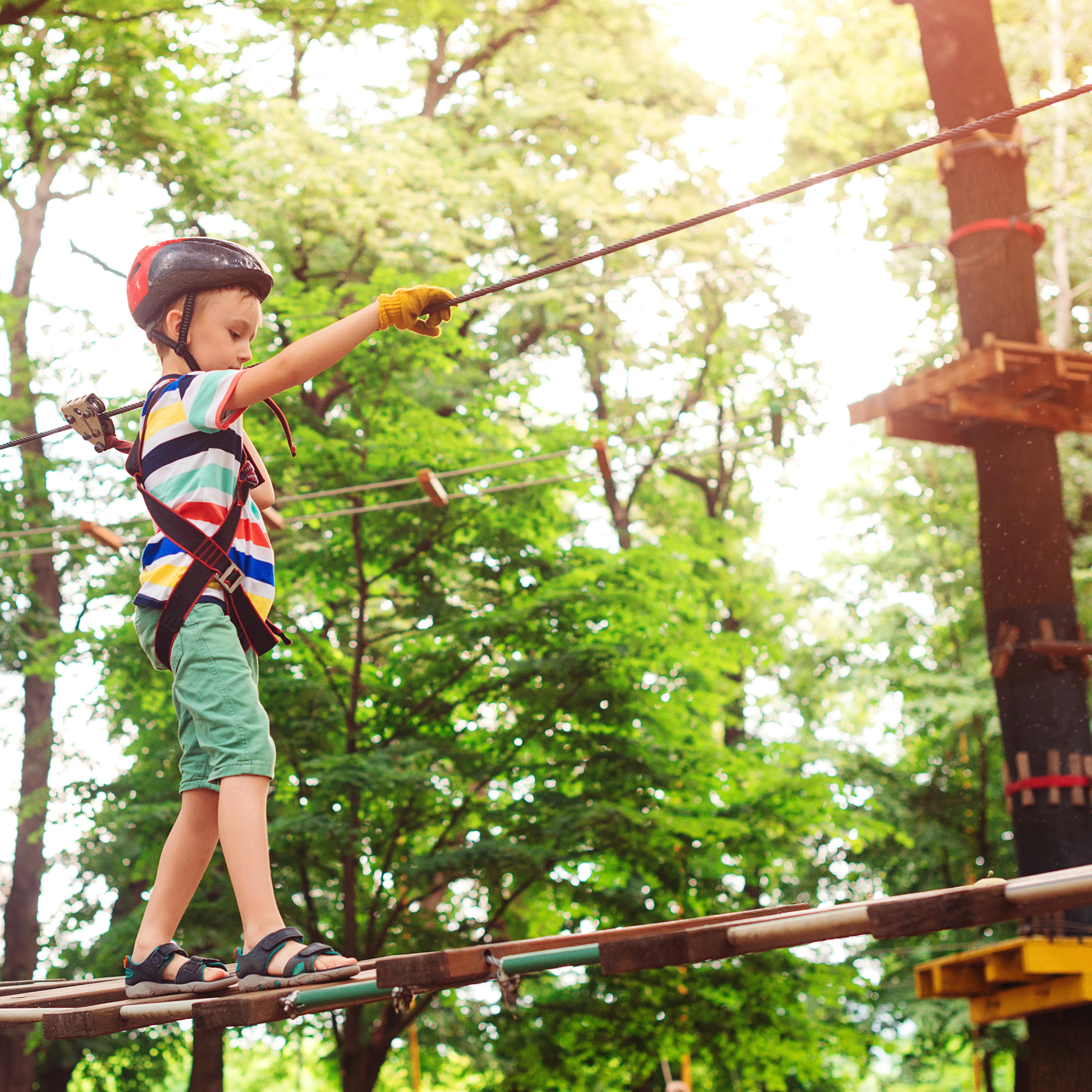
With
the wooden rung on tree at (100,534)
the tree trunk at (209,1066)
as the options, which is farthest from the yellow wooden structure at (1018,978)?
the tree trunk at (209,1066)

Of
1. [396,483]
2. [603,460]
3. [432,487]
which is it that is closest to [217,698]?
[396,483]

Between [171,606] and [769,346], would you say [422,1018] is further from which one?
[171,606]

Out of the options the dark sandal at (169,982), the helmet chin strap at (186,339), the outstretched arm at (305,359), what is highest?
the helmet chin strap at (186,339)

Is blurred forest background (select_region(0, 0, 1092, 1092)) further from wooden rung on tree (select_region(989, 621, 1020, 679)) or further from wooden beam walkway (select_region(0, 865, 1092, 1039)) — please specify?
wooden beam walkway (select_region(0, 865, 1092, 1039))

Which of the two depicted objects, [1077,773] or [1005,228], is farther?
[1005,228]

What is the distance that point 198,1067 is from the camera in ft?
30.0

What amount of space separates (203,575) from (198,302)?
712 mm

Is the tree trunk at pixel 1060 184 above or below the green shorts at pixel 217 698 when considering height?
above

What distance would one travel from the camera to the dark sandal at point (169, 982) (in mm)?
2529

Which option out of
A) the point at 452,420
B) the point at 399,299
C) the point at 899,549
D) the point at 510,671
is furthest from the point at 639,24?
the point at 399,299

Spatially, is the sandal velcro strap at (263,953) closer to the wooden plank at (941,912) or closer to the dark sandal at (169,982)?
the dark sandal at (169,982)

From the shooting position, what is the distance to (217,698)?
2.69 m

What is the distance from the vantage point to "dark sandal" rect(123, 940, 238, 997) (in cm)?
253

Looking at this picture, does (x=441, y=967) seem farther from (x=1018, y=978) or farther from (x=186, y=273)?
(x=1018, y=978)
